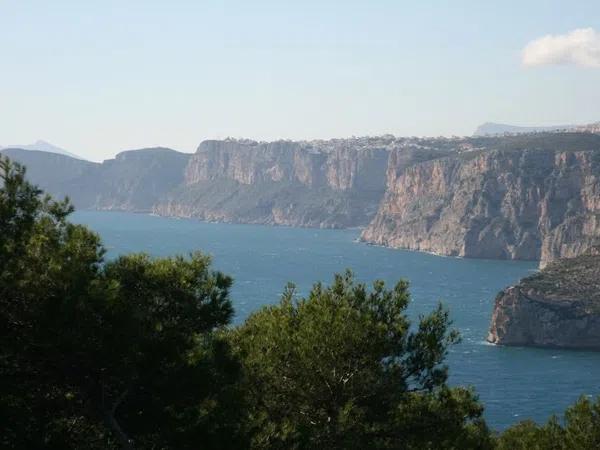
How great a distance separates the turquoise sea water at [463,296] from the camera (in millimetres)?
72062

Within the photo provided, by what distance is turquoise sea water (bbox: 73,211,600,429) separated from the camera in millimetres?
72062

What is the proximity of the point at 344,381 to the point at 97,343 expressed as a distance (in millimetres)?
6476

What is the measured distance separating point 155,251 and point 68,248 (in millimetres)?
153960

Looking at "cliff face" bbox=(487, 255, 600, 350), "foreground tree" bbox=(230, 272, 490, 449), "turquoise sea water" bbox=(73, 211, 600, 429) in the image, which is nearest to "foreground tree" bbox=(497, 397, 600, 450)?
"foreground tree" bbox=(230, 272, 490, 449)

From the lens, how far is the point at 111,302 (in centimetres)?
1598

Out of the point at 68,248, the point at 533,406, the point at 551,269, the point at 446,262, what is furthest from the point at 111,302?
the point at 446,262

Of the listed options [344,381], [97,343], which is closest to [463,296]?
[344,381]

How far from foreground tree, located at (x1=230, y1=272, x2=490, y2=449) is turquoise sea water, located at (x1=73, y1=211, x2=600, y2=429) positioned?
10.0 meters

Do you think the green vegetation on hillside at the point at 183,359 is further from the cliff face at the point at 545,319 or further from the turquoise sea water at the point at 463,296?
the cliff face at the point at 545,319

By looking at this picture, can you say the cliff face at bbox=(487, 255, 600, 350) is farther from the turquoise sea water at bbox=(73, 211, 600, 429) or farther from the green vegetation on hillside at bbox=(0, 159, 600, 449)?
the green vegetation on hillside at bbox=(0, 159, 600, 449)

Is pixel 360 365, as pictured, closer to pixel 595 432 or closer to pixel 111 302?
pixel 111 302

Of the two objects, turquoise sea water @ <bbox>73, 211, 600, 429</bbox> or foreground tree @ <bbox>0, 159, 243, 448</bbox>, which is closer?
foreground tree @ <bbox>0, 159, 243, 448</bbox>

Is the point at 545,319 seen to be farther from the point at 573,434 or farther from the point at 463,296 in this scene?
the point at 573,434

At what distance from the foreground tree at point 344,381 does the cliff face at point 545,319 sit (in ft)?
253
